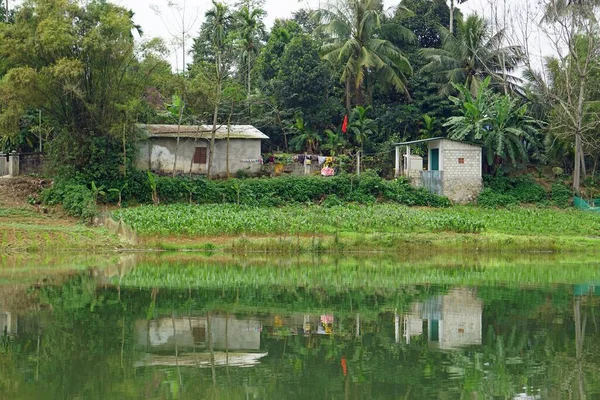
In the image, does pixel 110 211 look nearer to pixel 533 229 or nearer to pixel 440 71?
pixel 533 229

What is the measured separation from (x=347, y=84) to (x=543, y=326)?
3195 centimetres

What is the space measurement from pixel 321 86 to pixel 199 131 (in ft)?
26.8

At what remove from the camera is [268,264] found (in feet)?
84.2

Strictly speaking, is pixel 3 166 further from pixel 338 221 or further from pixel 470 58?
pixel 470 58

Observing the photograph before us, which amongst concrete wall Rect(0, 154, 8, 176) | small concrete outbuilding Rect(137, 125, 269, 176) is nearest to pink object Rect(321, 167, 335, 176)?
small concrete outbuilding Rect(137, 125, 269, 176)

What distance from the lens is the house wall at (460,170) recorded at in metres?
39.9

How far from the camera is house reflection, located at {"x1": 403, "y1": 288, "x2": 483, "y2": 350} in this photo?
47.0ft

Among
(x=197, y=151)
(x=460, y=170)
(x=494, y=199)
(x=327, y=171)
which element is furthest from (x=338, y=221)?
(x=197, y=151)

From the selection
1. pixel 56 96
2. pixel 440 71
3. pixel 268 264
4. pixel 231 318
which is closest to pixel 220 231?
pixel 268 264

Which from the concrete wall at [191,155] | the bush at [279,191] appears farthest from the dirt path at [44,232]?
the concrete wall at [191,155]

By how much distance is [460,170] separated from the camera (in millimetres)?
40062

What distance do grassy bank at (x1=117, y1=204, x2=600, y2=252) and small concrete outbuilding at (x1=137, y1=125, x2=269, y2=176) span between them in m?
6.26

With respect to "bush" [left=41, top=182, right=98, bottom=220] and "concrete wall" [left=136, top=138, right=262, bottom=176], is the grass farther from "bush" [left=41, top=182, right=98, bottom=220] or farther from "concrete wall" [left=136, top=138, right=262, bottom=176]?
"concrete wall" [left=136, top=138, right=262, bottom=176]

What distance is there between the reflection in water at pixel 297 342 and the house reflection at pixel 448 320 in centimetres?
3
